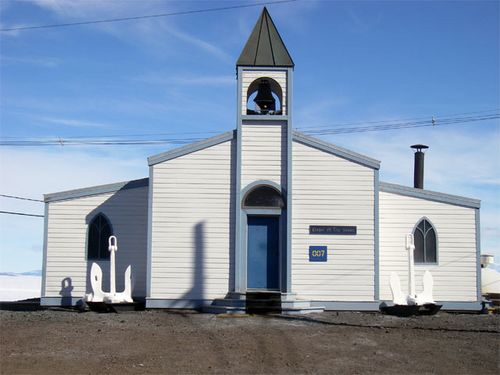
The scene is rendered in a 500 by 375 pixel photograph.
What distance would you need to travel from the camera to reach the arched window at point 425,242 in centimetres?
2042

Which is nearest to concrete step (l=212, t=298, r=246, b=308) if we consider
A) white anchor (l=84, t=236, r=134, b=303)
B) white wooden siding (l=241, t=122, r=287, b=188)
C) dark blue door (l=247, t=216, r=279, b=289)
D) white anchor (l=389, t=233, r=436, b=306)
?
dark blue door (l=247, t=216, r=279, b=289)

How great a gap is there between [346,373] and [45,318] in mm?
9099

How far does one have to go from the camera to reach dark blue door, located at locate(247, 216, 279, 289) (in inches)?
762

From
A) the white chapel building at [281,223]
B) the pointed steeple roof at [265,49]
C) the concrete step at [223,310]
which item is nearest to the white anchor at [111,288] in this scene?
the white chapel building at [281,223]

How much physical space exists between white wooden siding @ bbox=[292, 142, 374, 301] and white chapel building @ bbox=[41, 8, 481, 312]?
0.03 meters

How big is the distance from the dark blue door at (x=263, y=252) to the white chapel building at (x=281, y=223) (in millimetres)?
28

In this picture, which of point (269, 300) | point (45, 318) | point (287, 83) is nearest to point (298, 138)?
point (287, 83)

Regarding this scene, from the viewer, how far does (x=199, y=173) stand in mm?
19641

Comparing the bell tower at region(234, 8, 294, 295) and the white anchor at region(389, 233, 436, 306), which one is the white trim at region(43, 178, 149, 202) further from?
the white anchor at region(389, 233, 436, 306)

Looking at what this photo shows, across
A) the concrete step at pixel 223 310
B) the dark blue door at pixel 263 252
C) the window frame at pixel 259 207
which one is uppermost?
the window frame at pixel 259 207

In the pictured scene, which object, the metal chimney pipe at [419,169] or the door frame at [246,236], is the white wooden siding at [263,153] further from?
the metal chimney pipe at [419,169]

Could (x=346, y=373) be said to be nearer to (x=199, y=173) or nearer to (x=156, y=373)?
(x=156, y=373)

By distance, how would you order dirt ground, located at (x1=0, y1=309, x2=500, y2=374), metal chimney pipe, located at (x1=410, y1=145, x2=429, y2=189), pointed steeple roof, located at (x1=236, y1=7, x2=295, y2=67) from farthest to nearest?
1. metal chimney pipe, located at (x1=410, y1=145, x2=429, y2=189)
2. pointed steeple roof, located at (x1=236, y1=7, x2=295, y2=67)
3. dirt ground, located at (x1=0, y1=309, x2=500, y2=374)

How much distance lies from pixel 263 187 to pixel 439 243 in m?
5.47
